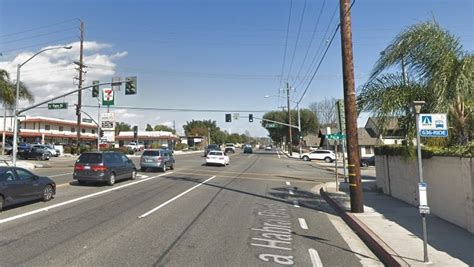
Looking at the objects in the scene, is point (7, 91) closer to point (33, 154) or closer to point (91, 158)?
point (33, 154)

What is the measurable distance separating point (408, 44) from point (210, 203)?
800cm

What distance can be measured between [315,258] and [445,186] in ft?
16.7

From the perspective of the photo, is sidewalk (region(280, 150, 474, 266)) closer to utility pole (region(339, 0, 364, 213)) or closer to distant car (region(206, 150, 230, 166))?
utility pole (region(339, 0, 364, 213))

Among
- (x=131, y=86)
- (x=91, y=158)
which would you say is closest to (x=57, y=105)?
(x=131, y=86)

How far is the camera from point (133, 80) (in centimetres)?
2889

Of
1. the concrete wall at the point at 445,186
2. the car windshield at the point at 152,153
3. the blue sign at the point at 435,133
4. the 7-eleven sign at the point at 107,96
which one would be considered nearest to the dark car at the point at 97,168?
the car windshield at the point at 152,153

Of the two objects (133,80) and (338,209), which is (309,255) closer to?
(338,209)

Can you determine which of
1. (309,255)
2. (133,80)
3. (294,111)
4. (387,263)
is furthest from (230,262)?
(294,111)

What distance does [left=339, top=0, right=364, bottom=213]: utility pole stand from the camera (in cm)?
1214

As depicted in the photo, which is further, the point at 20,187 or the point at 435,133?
the point at 20,187

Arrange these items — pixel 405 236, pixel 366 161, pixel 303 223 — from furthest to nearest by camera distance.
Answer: pixel 366 161 < pixel 303 223 < pixel 405 236

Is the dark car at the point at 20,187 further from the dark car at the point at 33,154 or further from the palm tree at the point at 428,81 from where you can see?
the dark car at the point at 33,154

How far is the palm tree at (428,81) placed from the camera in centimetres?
1108

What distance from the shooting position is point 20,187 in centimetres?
1241
